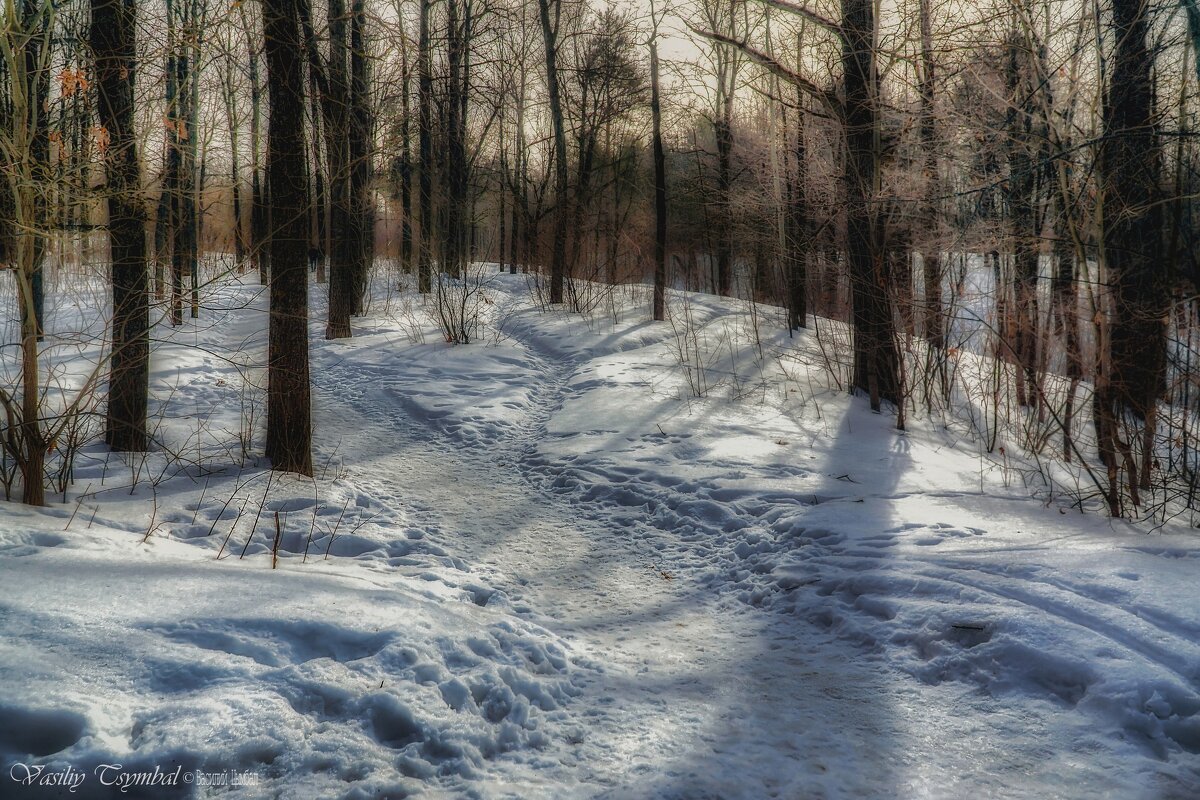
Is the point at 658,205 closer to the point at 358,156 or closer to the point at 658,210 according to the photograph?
the point at 658,210

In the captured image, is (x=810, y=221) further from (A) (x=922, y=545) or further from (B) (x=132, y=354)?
(B) (x=132, y=354)

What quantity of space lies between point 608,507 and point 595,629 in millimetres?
1846

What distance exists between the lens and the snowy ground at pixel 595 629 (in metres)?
2.46

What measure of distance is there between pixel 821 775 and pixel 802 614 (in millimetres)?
1378

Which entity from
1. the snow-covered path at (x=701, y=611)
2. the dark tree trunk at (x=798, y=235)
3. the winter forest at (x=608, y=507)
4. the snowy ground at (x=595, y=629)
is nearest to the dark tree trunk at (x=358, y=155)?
the winter forest at (x=608, y=507)

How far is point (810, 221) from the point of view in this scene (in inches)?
555

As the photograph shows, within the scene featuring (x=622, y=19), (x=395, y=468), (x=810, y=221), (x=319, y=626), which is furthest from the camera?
(x=622, y=19)

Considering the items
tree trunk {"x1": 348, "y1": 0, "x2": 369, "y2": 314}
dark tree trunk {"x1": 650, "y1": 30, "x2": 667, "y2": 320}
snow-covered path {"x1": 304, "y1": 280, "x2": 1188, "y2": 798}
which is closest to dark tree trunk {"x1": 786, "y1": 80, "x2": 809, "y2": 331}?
dark tree trunk {"x1": 650, "y1": 30, "x2": 667, "y2": 320}

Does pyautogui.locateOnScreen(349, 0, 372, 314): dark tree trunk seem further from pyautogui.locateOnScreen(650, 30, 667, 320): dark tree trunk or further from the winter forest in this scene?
pyautogui.locateOnScreen(650, 30, 667, 320): dark tree trunk

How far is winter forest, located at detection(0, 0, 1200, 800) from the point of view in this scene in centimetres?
260

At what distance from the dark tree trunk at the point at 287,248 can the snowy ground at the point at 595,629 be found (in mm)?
368

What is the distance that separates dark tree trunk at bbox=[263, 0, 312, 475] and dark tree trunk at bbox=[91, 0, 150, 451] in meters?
0.90

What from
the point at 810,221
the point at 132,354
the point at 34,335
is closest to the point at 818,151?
the point at 810,221

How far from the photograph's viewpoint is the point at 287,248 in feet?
18.3
